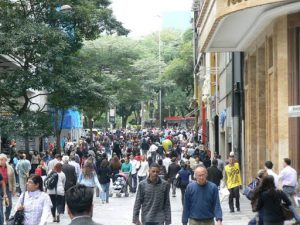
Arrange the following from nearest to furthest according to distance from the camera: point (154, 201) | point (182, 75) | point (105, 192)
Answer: point (154, 201)
point (105, 192)
point (182, 75)

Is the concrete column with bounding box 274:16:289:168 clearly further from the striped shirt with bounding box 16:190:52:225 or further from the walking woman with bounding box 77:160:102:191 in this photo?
the striped shirt with bounding box 16:190:52:225

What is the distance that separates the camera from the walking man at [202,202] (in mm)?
9078

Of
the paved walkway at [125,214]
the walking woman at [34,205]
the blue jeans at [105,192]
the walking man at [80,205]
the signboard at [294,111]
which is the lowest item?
the paved walkway at [125,214]

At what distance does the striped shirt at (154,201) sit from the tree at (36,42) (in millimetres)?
17421

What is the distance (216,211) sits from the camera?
361 inches

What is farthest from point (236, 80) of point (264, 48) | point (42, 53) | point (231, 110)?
point (42, 53)

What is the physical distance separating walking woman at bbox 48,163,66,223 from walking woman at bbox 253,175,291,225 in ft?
24.2

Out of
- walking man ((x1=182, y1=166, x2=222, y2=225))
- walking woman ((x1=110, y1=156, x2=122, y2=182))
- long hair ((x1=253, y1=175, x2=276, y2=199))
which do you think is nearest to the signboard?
long hair ((x1=253, y1=175, x2=276, y2=199))

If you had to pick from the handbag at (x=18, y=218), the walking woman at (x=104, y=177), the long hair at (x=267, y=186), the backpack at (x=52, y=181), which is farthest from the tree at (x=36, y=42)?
the handbag at (x=18, y=218)

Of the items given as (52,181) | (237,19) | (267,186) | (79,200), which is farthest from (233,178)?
(79,200)

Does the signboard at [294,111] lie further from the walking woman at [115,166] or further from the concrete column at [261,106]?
the walking woman at [115,166]

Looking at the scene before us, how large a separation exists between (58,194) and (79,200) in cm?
1172

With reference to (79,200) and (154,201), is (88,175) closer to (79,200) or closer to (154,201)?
(154,201)

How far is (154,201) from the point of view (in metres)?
9.73
